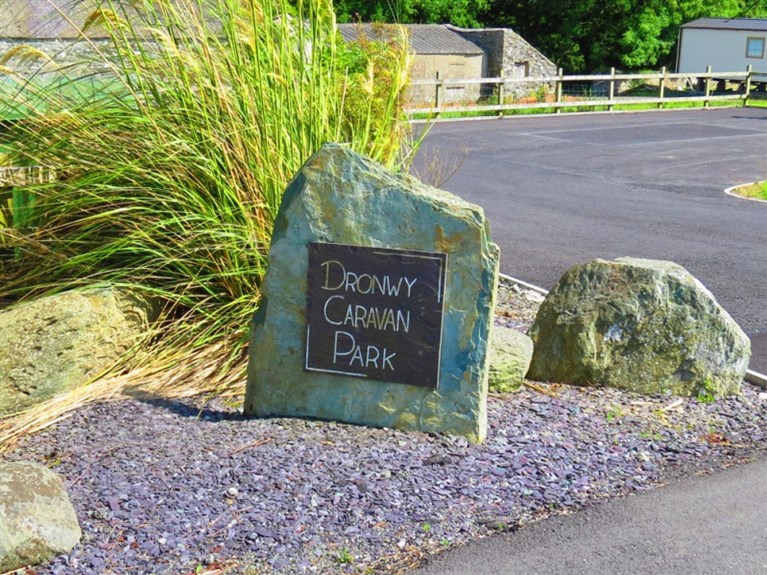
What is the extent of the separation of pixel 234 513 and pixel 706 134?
21296 mm

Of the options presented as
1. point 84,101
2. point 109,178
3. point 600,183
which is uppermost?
point 84,101

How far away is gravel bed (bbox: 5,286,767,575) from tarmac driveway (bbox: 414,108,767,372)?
1.89 m

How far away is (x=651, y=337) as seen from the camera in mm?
5398

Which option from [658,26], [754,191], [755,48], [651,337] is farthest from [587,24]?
[651,337]

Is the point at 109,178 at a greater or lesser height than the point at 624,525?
greater

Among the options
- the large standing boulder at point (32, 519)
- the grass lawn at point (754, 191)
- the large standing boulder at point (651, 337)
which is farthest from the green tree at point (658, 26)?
the large standing boulder at point (32, 519)

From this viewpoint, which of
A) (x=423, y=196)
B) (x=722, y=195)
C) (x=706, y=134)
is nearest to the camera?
(x=423, y=196)

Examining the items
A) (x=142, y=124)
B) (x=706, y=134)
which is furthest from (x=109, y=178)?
(x=706, y=134)

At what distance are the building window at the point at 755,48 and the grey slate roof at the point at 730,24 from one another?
50cm

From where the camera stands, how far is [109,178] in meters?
5.48

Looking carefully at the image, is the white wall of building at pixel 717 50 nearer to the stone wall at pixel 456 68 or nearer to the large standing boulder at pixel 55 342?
the stone wall at pixel 456 68

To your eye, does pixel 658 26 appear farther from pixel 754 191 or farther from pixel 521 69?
pixel 754 191

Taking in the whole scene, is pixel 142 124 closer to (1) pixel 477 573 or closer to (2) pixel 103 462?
(2) pixel 103 462

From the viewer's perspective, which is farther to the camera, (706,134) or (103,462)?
(706,134)
